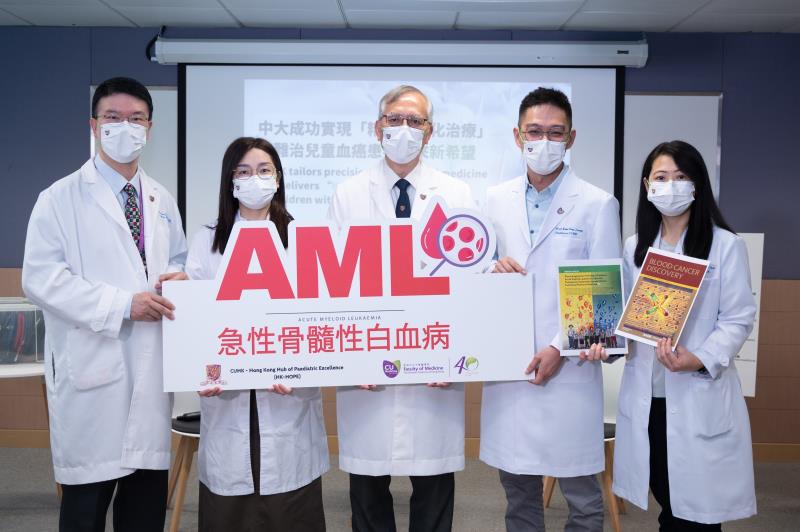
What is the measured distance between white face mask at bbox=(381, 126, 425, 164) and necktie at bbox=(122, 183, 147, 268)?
2.81ft

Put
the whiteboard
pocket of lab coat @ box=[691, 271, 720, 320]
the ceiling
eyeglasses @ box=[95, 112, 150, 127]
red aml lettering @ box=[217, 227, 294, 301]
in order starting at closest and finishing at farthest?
red aml lettering @ box=[217, 227, 294, 301]
pocket of lab coat @ box=[691, 271, 720, 320]
eyeglasses @ box=[95, 112, 150, 127]
the ceiling
the whiteboard

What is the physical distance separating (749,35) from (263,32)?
3.47 meters

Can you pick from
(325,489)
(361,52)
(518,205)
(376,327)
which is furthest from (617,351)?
(361,52)

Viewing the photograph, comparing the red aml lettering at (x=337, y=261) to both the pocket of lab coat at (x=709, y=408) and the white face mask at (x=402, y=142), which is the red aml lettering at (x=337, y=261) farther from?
the pocket of lab coat at (x=709, y=408)

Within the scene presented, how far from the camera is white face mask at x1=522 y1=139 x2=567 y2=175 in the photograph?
7.48 feet

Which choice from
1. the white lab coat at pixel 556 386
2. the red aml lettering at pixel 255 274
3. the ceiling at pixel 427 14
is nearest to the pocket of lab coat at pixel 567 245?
the white lab coat at pixel 556 386

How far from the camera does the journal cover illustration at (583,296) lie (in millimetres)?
2154

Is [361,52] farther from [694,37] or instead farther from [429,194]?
[429,194]

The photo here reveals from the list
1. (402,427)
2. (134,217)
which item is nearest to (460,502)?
(402,427)

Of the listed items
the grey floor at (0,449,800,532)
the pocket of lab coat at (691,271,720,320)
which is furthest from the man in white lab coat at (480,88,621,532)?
the grey floor at (0,449,800,532)

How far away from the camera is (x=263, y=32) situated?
493cm

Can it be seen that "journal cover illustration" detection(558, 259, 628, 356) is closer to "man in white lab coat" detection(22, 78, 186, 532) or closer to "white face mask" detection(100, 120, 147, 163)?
"man in white lab coat" detection(22, 78, 186, 532)

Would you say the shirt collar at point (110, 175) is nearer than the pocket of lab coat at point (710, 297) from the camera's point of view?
No

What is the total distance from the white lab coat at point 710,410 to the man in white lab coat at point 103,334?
1.54 m
